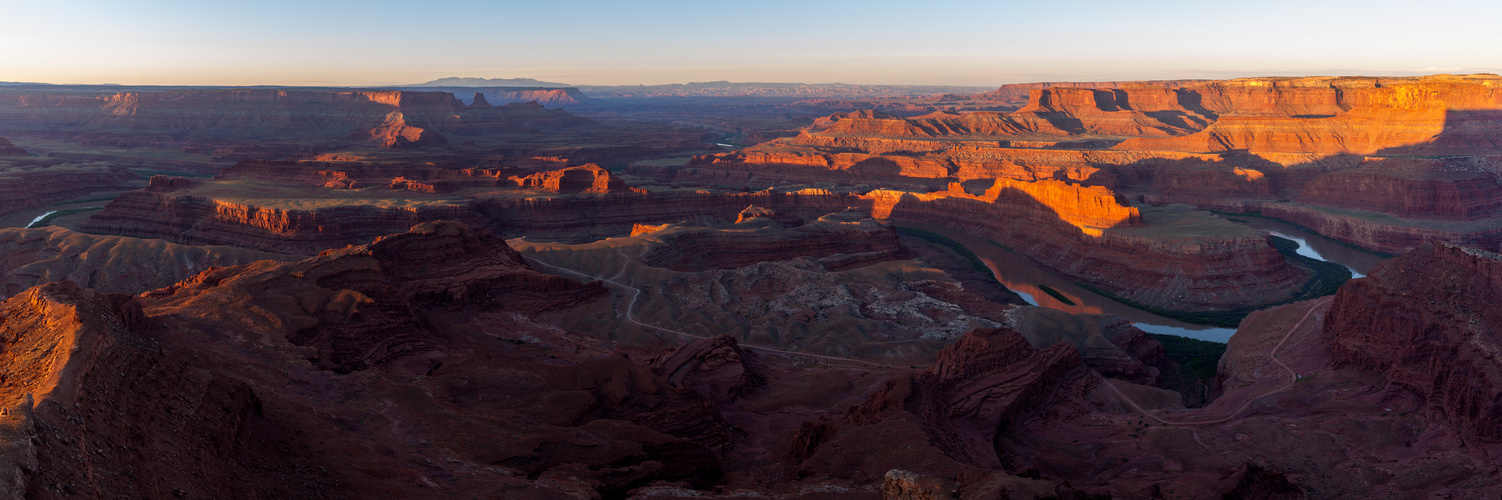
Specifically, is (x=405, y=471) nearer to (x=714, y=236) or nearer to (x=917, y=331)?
(x=917, y=331)

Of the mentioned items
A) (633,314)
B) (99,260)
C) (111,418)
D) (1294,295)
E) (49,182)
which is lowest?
(1294,295)

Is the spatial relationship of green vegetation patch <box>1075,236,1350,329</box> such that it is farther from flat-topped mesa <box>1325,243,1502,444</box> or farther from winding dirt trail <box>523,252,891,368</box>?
winding dirt trail <box>523,252,891,368</box>

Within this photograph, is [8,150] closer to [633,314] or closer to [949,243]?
[633,314]

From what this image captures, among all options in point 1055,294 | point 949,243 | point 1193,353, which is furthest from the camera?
point 949,243

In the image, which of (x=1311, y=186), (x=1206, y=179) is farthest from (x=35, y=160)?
(x=1311, y=186)

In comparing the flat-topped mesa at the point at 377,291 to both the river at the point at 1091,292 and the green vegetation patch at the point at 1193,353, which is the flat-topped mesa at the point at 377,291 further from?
the river at the point at 1091,292

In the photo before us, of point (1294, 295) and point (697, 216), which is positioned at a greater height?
point (697, 216)

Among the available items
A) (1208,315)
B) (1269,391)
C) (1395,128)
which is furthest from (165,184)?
(1395,128)
